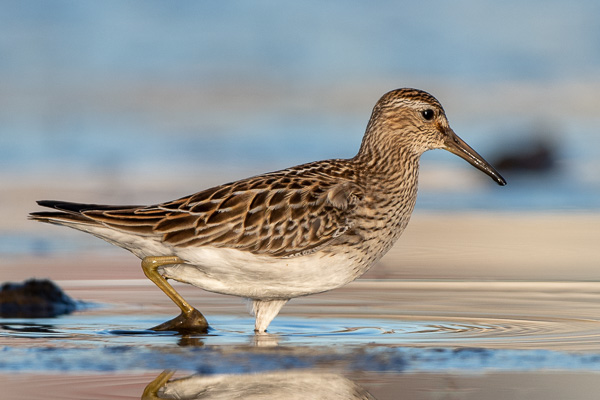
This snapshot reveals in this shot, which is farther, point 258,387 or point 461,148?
point 461,148

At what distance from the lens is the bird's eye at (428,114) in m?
10.8

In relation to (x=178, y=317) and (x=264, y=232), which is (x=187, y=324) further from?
(x=264, y=232)

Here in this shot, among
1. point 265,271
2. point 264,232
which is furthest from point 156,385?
point 264,232

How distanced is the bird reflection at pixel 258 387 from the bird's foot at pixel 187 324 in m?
1.83

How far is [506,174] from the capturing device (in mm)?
22094

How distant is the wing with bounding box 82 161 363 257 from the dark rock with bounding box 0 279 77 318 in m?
1.48

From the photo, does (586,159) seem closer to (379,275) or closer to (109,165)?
(109,165)

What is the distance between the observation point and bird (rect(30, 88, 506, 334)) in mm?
9727

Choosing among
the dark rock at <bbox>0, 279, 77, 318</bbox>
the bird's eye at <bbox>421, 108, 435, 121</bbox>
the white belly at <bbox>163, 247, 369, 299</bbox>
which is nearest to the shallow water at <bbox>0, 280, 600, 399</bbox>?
the dark rock at <bbox>0, 279, 77, 318</bbox>

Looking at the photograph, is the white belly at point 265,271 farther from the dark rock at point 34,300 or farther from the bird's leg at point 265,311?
the dark rock at point 34,300

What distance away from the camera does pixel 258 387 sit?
762 centimetres

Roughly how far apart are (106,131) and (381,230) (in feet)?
47.0

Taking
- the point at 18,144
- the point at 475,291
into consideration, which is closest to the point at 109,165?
the point at 18,144

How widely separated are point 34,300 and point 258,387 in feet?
13.8
